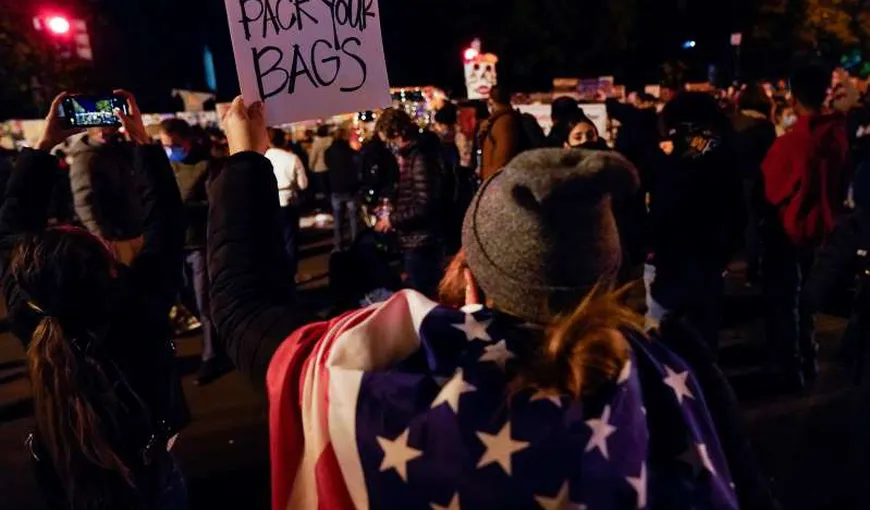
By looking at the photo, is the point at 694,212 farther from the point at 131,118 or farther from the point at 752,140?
the point at 752,140

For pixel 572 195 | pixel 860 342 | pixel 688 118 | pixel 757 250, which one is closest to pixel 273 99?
pixel 572 195

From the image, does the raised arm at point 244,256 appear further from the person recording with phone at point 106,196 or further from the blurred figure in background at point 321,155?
the blurred figure in background at point 321,155

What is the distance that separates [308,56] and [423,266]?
12.5 feet

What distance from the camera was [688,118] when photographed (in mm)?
4164

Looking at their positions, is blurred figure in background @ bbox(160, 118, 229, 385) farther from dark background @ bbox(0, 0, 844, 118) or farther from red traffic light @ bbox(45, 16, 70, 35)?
dark background @ bbox(0, 0, 844, 118)

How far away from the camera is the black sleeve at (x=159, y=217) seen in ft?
8.81

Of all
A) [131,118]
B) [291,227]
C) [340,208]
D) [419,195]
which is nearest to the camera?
[131,118]

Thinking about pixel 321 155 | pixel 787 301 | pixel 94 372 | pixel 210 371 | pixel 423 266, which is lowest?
pixel 210 371

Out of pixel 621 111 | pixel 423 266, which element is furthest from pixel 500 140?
pixel 423 266

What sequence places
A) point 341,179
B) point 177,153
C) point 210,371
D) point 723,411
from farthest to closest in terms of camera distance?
point 341,179
point 177,153
point 210,371
point 723,411

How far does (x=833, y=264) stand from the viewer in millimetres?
4781

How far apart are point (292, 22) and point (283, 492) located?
1264mm

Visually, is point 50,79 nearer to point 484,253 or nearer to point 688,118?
point 688,118

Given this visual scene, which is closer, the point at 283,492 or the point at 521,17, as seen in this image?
the point at 283,492
